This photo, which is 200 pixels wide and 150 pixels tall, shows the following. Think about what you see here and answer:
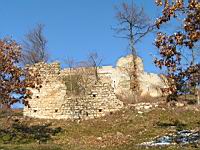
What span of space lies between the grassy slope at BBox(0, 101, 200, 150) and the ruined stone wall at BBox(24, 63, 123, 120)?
1.23m

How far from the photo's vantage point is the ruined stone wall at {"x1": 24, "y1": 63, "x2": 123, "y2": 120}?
30.8m

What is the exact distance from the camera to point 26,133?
2564 centimetres

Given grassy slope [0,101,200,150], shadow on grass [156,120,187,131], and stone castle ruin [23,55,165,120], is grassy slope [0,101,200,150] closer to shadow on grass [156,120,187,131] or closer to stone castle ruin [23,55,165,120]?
shadow on grass [156,120,187,131]

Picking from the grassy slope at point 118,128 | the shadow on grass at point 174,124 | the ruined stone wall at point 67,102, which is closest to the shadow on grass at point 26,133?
the grassy slope at point 118,128

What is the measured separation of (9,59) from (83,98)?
9.18m

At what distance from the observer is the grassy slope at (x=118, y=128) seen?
21.6 metres

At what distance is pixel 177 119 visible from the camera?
26547 millimetres

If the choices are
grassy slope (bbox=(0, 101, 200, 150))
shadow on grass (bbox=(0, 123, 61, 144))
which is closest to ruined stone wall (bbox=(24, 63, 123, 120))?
grassy slope (bbox=(0, 101, 200, 150))

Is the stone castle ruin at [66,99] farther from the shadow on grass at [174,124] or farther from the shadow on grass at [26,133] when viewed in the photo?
the shadow on grass at [174,124]

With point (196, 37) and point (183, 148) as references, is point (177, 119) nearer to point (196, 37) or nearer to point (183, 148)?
point (183, 148)

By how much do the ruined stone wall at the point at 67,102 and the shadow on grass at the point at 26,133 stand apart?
9.40 feet

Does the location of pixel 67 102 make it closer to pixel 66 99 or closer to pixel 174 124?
pixel 66 99

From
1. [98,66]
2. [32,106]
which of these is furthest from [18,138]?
[98,66]

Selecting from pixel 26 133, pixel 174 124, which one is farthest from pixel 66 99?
pixel 174 124
